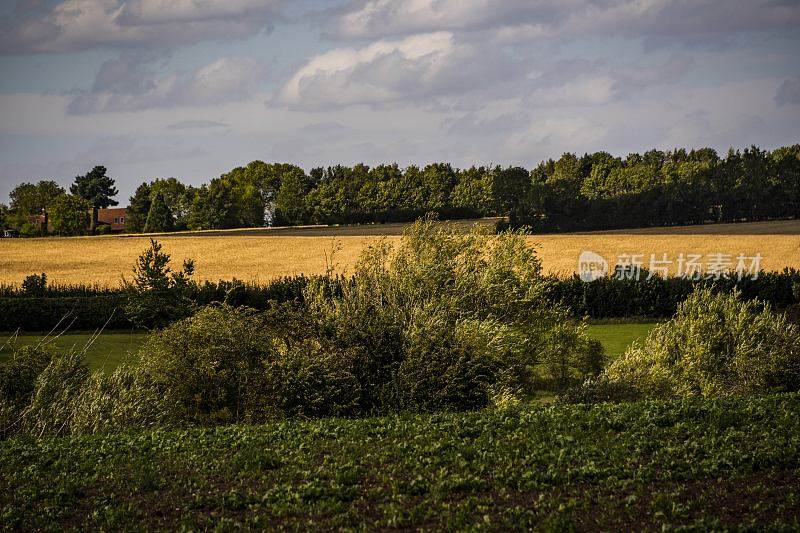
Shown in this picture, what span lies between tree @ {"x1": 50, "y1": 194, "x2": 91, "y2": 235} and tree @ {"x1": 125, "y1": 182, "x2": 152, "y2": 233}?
975 centimetres

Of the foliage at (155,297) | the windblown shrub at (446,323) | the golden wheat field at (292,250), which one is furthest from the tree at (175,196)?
the windblown shrub at (446,323)

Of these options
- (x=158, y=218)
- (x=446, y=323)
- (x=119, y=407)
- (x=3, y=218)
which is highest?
(x=158, y=218)

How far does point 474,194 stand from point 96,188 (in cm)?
5463

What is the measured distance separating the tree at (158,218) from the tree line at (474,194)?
5.4 inches

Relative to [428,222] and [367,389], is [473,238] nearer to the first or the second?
[428,222]

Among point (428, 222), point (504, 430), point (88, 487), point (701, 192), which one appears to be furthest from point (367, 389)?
point (701, 192)

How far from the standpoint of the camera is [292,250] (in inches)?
2768

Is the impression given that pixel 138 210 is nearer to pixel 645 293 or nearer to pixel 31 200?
pixel 31 200

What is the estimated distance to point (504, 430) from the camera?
1566 centimetres

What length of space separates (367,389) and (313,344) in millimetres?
1828

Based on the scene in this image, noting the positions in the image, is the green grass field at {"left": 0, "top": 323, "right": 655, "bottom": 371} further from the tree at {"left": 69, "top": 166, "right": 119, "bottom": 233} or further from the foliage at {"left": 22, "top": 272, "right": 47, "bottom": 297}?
the tree at {"left": 69, "top": 166, "right": 119, "bottom": 233}

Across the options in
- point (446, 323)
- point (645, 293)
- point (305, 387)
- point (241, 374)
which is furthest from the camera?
point (645, 293)

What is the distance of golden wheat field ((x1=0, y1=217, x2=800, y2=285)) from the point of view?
200 feet

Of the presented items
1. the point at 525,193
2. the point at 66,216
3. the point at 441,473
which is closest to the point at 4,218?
the point at 66,216
